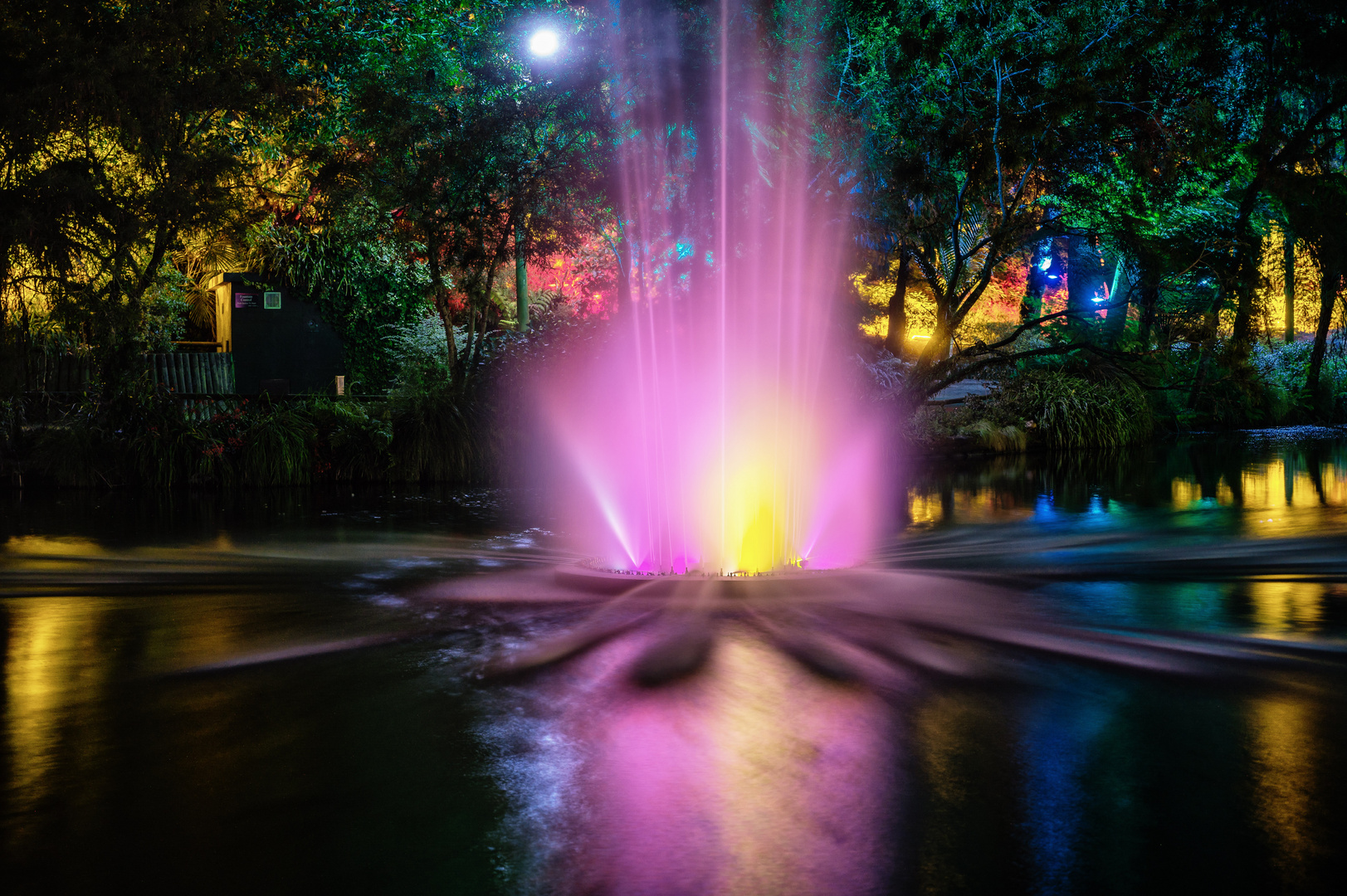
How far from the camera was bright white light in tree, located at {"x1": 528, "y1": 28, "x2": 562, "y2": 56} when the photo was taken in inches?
564

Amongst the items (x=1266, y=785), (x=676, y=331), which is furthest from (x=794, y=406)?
(x=1266, y=785)

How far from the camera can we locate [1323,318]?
29359 millimetres

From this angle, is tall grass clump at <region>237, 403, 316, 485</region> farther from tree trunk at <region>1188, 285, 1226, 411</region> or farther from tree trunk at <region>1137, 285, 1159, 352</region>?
tree trunk at <region>1137, 285, 1159, 352</region>

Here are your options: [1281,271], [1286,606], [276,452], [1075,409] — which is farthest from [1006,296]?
[1286,606]

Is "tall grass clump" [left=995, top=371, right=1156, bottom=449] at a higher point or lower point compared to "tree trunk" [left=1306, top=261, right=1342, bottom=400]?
lower

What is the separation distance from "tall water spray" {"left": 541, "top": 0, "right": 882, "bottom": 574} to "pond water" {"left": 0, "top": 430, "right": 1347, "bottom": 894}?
1857 millimetres

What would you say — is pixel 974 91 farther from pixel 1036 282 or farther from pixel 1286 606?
pixel 1036 282

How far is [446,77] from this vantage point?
56.6 ft

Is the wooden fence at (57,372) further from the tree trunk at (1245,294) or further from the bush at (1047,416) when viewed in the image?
the tree trunk at (1245,294)

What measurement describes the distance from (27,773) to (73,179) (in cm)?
1201

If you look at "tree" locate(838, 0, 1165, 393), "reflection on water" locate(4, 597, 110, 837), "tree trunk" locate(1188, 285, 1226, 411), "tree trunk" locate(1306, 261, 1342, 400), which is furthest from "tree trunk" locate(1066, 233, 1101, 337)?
"reflection on water" locate(4, 597, 110, 837)

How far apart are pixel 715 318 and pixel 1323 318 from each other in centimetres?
2190

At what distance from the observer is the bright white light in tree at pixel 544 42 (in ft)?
47.0

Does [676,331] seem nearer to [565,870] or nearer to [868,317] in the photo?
[868,317]
